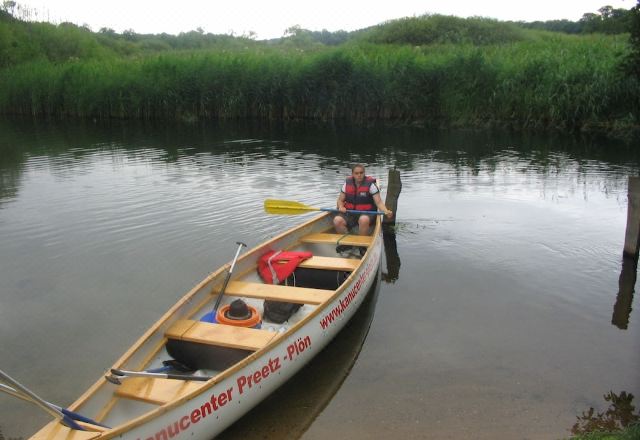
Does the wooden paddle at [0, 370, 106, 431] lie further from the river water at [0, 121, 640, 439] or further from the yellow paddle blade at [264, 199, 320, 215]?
the yellow paddle blade at [264, 199, 320, 215]

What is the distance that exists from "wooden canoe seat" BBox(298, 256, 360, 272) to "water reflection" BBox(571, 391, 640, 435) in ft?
9.68

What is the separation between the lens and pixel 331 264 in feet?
23.2

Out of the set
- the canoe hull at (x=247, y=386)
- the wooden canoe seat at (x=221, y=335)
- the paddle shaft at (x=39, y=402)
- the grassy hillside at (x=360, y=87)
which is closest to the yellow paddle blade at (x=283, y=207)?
the canoe hull at (x=247, y=386)

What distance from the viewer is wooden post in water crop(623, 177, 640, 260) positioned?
26.4 feet

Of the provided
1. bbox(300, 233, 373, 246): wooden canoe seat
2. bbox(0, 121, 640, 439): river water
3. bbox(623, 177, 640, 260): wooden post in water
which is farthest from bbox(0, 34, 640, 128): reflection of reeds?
bbox(300, 233, 373, 246): wooden canoe seat

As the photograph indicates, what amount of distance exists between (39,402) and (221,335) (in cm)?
182

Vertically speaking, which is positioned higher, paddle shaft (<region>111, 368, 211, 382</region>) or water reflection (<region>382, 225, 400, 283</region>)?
paddle shaft (<region>111, 368, 211, 382</region>)

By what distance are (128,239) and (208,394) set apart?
5.88 metres

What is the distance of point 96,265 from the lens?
27.3ft

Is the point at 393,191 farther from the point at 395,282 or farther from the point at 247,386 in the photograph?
the point at 247,386

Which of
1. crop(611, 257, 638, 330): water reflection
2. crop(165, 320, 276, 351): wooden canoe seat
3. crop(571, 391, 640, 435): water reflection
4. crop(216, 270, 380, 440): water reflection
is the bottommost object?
crop(571, 391, 640, 435): water reflection

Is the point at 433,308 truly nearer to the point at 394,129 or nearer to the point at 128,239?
the point at 128,239

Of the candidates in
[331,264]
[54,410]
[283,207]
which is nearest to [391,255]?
[283,207]

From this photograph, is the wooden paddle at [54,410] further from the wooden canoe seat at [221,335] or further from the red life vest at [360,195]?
the red life vest at [360,195]
